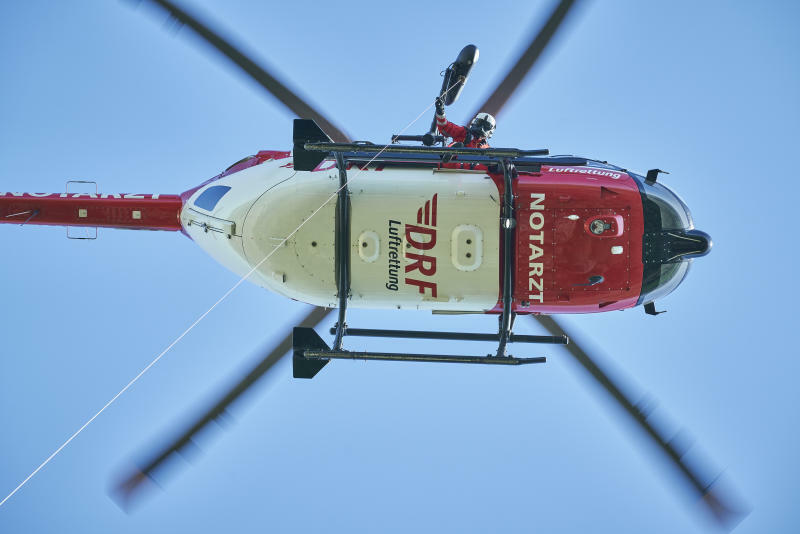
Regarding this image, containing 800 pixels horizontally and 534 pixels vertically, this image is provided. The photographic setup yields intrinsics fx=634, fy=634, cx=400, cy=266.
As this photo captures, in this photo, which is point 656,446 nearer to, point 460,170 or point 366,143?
point 460,170

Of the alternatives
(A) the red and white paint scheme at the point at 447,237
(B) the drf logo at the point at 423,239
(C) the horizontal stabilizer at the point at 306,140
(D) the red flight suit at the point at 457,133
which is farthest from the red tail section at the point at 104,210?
(D) the red flight suit at the point at 457,133

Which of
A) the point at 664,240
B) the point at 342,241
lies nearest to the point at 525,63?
the point at 664,240

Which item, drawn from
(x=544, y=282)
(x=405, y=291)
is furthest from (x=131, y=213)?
(x=544, y=282)

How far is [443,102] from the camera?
884 centimetres

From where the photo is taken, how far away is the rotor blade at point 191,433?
7.62 metres

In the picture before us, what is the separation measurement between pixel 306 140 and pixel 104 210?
3.89 meters

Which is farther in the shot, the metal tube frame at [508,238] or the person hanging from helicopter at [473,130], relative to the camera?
the person hanging from helicopter at [473,130]

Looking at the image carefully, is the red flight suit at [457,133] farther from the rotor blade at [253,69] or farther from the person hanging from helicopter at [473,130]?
the rotor blade at [253,69]

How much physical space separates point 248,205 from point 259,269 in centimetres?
82

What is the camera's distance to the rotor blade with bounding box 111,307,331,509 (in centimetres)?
762

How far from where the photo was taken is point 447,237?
761 cm

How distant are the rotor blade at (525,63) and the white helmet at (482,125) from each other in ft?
1.22

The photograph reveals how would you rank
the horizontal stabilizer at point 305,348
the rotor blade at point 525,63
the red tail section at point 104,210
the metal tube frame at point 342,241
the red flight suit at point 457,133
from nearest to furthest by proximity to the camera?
1. the rotor blade at point 525,63
2. the metal tube frame at point 342,241
3. the horizontal stabilizer at point 305,348
4. the red flight suit at point 457,133
5. the red tail section at point 104,210

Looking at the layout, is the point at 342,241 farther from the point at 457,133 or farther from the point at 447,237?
the point at 457,133
